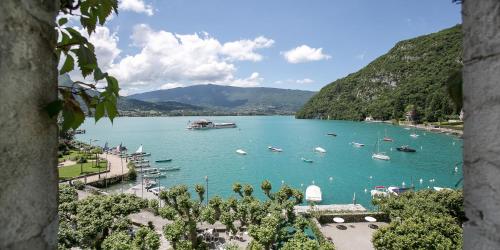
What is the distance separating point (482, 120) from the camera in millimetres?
1085

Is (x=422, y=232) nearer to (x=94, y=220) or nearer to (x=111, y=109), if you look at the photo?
(x=94, y=220)

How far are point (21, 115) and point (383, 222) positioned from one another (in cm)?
3078

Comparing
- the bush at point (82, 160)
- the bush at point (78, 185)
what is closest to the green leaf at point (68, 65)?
the bush at point (78, 185)

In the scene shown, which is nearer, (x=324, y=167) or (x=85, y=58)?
(x=85, y=58)

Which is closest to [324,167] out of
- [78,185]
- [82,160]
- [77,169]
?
[78,185]

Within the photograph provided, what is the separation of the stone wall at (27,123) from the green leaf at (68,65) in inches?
10.2

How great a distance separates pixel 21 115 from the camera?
3.74 feet

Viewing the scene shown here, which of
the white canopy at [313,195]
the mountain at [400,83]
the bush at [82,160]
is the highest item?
the mountain at [400,83]

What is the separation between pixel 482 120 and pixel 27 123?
1.58 m

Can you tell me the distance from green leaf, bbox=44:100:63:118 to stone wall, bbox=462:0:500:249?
1499 mm

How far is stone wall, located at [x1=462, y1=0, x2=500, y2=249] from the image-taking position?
1055mm

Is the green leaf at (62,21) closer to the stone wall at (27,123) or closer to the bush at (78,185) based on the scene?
the stone wall at (27,123)

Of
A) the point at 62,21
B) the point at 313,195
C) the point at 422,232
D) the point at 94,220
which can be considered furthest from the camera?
the point at 313,195

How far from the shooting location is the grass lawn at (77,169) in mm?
45844
